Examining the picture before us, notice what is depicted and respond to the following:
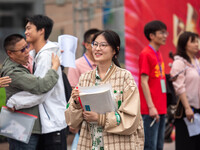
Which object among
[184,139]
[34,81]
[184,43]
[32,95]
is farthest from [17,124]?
[184,43]

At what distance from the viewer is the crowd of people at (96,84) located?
320cm

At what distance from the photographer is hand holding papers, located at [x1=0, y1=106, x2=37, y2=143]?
12.1ft

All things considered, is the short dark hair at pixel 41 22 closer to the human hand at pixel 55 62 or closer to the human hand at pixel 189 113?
the human hand at pixel 55 62

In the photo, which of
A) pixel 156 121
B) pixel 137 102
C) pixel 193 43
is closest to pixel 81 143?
pixel 137 102

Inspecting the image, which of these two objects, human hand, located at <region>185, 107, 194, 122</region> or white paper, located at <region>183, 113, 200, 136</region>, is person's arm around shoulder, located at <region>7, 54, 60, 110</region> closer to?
human hand, located at <region>185, 107, 194, 122</region>

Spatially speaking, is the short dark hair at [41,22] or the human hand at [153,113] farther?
the human hand at [153,113]

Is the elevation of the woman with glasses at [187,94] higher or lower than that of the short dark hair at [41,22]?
lower

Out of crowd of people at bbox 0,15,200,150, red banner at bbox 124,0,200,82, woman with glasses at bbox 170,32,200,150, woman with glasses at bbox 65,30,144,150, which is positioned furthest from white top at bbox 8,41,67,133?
red banner at bbox 124,0,200,82

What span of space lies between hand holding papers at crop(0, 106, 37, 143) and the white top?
0.35 ft

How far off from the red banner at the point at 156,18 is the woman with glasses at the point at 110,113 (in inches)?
143

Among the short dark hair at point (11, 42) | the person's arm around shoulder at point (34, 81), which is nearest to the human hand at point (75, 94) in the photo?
the person's arm around shoulder at point (34, 81)

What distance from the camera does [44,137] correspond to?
3865 mm

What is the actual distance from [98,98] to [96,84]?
276mm

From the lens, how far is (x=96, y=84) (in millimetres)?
3332
